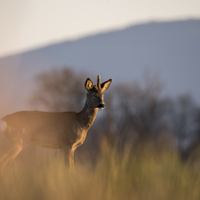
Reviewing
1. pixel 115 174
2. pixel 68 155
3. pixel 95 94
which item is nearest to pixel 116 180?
pixel 115 174

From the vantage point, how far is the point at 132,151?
12.9 feet

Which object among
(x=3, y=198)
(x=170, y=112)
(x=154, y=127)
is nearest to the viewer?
(x=3, y=198)

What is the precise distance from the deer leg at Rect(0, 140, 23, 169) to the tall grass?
2.58 m

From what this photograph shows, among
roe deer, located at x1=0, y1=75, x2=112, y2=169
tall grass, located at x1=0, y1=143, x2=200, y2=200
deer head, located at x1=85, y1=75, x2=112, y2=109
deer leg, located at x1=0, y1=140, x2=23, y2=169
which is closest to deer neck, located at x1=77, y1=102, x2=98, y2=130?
roe deer, located at x1=0, y1=75, x2=112, y2=169

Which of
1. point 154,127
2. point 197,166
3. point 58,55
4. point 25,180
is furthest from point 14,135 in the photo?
point 58,55

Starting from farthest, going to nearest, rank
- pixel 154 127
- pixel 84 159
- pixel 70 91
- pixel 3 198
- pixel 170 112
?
pixel 170 112 → pixel 154 127 → pixel 70 91 → pixel 84 159 → pixel 3 198

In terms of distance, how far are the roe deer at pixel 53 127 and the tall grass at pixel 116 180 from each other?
2.91 m

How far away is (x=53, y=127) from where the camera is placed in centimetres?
730

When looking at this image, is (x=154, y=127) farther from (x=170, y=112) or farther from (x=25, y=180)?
(x=25, y=180)

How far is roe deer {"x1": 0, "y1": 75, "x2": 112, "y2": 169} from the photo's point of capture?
23.2 feet

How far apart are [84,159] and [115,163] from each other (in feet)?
2.20

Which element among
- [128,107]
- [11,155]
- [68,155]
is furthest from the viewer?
[128,107]

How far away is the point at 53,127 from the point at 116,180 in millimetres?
4007

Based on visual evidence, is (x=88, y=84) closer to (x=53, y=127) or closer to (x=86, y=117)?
(x=86, y=117)
